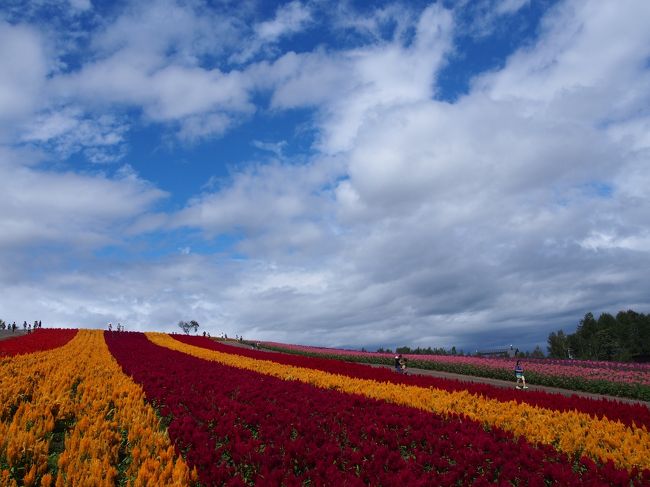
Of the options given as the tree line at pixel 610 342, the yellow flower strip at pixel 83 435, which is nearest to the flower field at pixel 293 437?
the yellow flower strip at pixel 83 435

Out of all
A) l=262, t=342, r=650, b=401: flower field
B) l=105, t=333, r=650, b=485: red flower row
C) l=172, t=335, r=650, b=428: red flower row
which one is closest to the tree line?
l=262, t=342, r=650, b=401: flower field

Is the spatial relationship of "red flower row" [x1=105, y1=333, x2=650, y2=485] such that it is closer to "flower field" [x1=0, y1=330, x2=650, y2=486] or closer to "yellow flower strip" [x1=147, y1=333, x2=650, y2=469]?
"flower field" [x1=0, y1=330, x2=650, y2=486]

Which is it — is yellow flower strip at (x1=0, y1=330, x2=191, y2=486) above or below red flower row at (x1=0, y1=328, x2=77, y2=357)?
below

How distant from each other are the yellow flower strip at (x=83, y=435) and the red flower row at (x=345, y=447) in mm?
474

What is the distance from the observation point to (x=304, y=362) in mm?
22406

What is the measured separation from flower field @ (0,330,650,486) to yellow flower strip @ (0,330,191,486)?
0.02 metres

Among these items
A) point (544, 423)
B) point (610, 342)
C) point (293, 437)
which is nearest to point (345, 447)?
point (293, 437)

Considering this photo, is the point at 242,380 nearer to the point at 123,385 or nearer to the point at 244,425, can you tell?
the point at 123,385

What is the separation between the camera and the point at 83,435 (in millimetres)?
6984

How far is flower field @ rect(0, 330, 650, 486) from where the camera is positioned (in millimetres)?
5590

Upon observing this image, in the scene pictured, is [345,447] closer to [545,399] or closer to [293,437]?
[293,437]

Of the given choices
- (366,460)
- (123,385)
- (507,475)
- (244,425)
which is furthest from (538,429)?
(123,385)

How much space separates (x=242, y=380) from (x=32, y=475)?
24.3ft

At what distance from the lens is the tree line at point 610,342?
202ft
